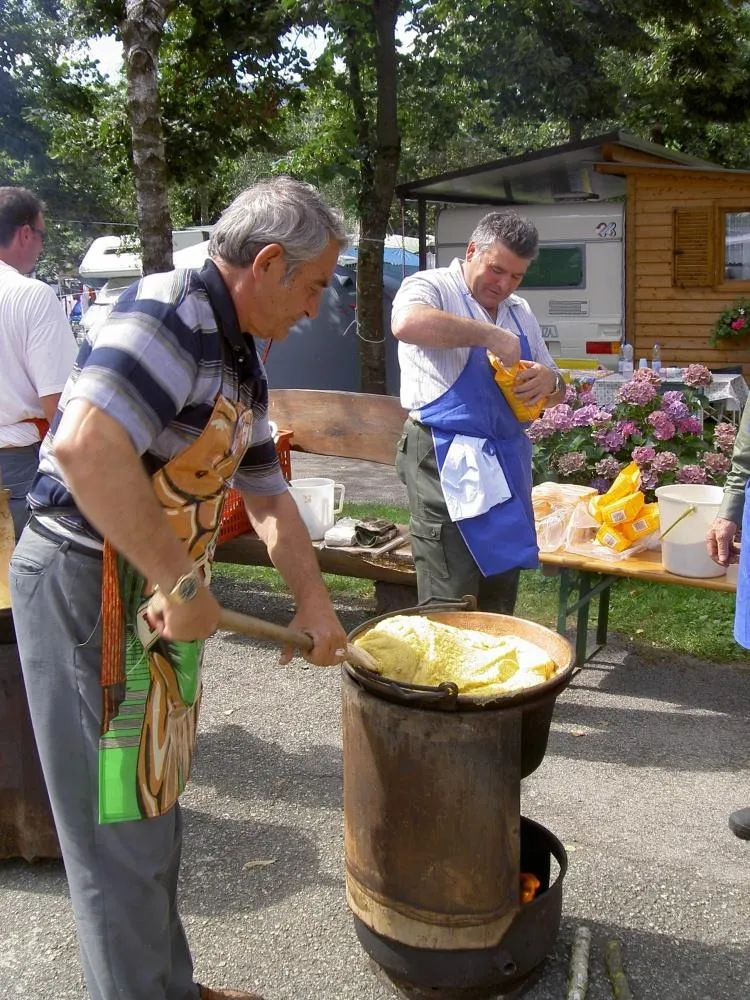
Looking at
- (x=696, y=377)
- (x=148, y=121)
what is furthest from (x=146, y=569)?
(x=148, y=121)

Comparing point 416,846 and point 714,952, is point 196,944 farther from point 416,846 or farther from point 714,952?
point 714,952

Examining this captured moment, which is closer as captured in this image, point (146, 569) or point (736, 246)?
point (146, 569)

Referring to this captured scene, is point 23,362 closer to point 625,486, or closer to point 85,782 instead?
point 85,782

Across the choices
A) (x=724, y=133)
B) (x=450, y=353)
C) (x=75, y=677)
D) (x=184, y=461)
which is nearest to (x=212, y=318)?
(x=184, y=461)

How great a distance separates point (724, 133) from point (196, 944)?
758 inches

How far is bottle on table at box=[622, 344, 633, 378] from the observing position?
10339mm

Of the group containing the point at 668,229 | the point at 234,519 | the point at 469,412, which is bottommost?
the point at 234,519

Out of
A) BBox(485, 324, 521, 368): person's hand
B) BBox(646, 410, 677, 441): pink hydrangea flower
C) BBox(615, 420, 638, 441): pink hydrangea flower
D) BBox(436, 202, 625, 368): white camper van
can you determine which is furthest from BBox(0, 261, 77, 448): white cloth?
BBox(436, 202, 625, 368): white camper van

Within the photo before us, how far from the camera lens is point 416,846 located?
2299 mm

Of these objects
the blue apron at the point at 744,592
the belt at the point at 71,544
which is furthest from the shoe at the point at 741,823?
the belt at the point at 71,544

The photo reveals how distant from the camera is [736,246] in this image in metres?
11.5

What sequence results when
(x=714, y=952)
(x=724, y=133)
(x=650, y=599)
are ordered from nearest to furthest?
(x=714, y=952), (x=650, y=599), (x=724, y=133)

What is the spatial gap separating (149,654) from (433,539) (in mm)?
1813

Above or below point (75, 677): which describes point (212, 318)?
above
